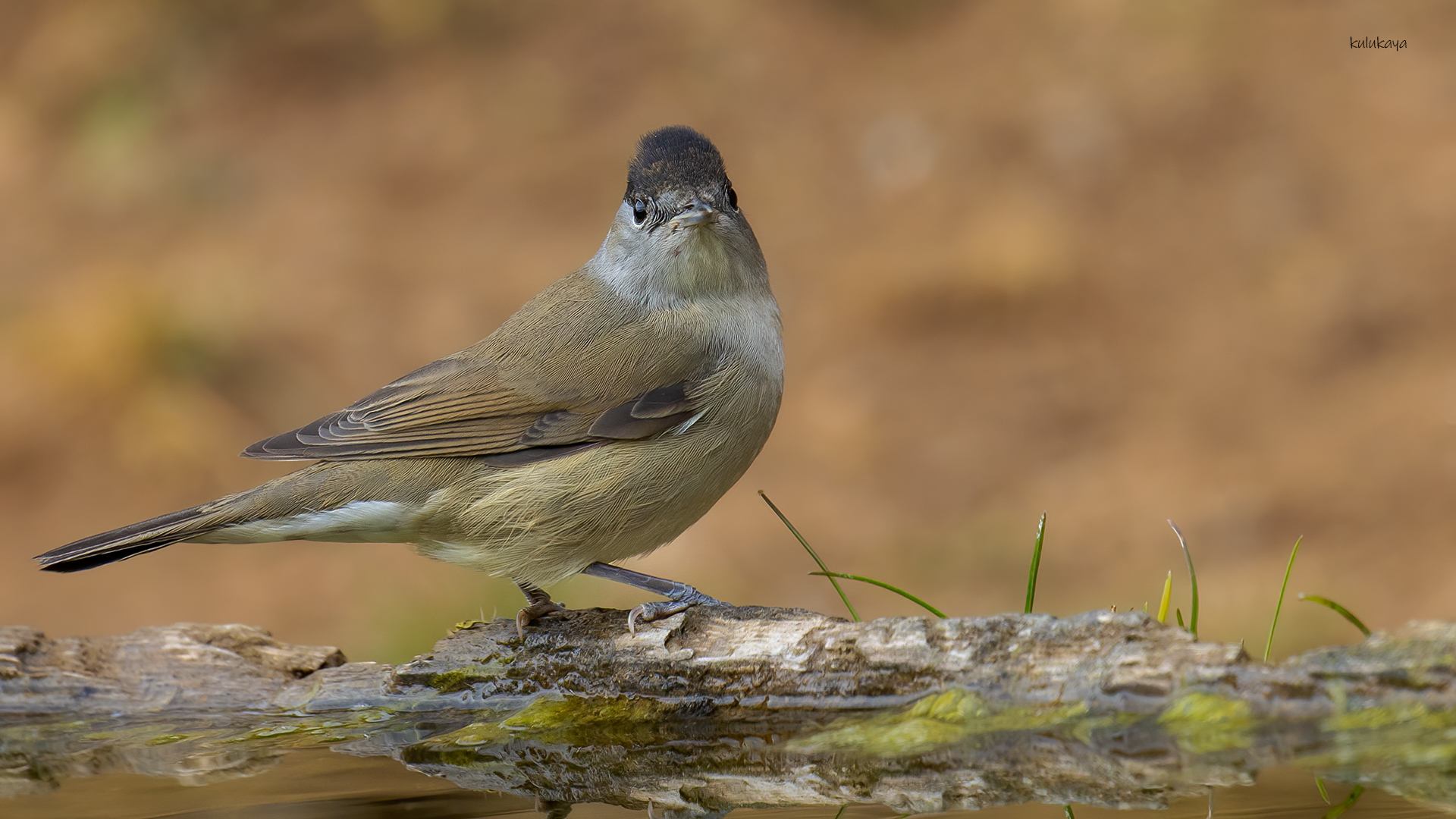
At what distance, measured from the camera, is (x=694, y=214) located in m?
5.06

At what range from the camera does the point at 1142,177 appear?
12742mm

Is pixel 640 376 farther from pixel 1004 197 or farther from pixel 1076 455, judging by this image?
pixel 1004 197

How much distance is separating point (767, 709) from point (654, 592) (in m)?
1.07

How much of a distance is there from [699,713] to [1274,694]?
172 cm

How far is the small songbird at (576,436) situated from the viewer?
4.85 meters

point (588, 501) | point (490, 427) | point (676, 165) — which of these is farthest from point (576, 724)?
point (676, 165)

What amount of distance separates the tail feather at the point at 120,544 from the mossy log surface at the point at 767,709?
15.3 inches

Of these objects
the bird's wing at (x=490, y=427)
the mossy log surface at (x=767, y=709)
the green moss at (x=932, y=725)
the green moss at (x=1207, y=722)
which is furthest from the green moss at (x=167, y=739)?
the green moss at (x=1207, y=722)

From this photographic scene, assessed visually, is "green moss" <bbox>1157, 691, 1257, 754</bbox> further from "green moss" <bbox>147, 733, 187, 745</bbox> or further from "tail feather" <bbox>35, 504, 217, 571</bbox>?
"tail feather" <bbox>35, 504, 217, 571</bbox>

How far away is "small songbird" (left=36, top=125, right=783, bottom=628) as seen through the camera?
4.85m

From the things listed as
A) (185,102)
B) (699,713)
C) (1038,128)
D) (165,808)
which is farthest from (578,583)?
(185,102)

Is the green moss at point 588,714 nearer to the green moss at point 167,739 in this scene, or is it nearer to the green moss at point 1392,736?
the green moss at point 167,739
